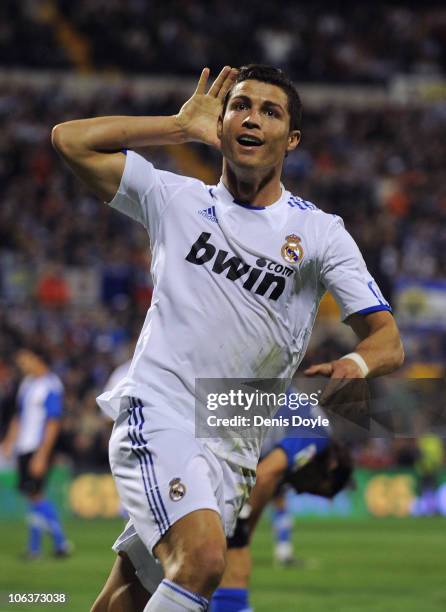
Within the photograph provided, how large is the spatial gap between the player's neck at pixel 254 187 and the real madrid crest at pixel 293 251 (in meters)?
0.25

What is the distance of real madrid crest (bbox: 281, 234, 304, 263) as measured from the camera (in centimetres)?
444

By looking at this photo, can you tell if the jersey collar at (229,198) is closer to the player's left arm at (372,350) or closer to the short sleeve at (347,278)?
the short sleeve at (347,278)

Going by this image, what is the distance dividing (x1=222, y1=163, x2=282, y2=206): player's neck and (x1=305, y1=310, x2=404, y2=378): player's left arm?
1.98ft

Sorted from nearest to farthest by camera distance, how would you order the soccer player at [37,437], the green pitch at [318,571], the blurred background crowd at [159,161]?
the green pitch at [318,571] → the soccer player at [37,437] → the blurred background crowd at [159,161]

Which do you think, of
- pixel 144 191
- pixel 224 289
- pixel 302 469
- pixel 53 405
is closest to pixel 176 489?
pixel 224 289

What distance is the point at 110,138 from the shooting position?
453cm

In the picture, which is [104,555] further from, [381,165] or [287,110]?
[381,165]

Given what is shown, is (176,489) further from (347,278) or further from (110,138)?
(110,138)

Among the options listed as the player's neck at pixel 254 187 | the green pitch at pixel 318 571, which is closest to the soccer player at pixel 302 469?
the green pitch at pixel 318 571

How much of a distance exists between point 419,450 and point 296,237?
1649 centimetres

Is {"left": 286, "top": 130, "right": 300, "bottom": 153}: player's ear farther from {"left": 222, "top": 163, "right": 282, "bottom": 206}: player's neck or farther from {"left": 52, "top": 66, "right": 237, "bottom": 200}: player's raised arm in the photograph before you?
{"left": 52, "top": 66, "right": 237, "bottom": 200}: player's raised arm

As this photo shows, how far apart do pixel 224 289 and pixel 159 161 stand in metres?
22.7

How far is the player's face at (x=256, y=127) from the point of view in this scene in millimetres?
4477

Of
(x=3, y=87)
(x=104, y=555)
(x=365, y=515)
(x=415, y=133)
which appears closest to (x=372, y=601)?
(x=104, y=555)
